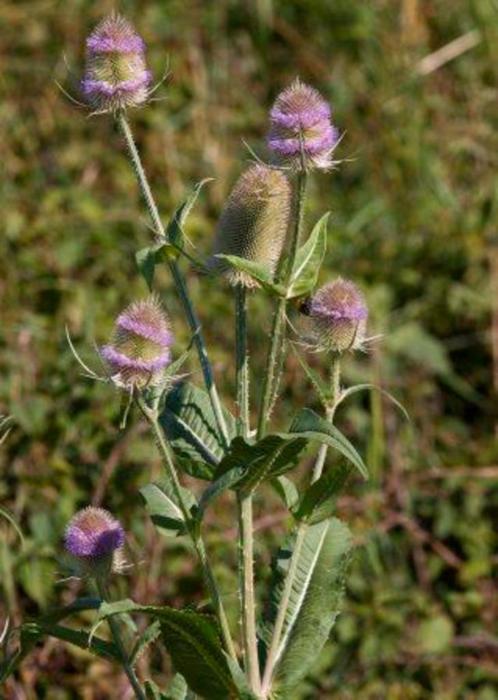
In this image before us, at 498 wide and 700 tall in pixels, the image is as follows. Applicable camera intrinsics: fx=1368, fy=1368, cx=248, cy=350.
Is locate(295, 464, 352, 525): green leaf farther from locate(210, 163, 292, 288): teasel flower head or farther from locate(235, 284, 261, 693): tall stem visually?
locate(210, 163, 292, 288): teasel flower head

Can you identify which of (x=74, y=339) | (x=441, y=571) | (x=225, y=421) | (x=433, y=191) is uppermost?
(x=225, y=421)

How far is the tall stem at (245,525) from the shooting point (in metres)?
1.63

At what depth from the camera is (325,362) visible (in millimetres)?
3395

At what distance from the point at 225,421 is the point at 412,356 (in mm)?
1875

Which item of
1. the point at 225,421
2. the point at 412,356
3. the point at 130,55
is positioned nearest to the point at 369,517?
the point at 412,356

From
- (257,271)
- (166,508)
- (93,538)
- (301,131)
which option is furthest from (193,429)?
(301,131)

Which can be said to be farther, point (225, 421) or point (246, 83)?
point (246, 83)

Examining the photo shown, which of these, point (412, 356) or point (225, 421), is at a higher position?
point (225, 421)

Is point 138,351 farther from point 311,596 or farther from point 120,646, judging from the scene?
point 311,596

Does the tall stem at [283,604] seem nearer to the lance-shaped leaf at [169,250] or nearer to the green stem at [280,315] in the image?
the green stem at [280,315]

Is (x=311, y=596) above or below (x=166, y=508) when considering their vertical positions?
below

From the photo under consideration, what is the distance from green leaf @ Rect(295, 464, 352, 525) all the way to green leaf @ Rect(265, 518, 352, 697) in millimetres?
120

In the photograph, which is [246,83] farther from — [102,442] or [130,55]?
[130,55]

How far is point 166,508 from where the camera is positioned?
5.67 feet
